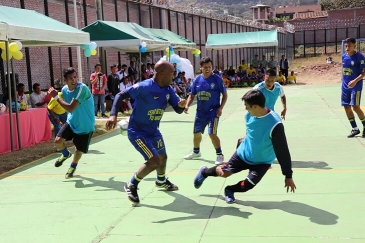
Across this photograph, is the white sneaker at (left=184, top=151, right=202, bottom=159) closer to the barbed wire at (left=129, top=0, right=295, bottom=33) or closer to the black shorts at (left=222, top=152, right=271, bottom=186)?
the black shorts at (left=222, top=152, right=271, bottom=186)

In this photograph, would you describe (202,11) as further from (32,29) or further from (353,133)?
(353,133)

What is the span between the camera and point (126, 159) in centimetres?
849

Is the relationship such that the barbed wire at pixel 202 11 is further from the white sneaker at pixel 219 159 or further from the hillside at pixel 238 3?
the hillside at pixel 238 3

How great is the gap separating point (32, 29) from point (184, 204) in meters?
Result: 5.92

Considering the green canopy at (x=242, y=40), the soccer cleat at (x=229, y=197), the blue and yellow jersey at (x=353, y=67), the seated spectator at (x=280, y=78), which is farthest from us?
the seated spectator at (x=280, y=78)

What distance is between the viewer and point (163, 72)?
216 inches

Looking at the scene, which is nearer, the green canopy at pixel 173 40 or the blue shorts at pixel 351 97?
the blue shorts at pixel 351 97

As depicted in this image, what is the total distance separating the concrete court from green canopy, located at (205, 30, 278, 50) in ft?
57.4

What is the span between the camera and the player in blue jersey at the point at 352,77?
9.23m

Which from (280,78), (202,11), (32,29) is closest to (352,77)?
(32,29)

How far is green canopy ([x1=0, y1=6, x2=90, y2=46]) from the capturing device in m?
8.95

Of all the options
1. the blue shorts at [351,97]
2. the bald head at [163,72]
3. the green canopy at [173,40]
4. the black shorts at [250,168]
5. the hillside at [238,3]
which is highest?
the hillside at [238,3]

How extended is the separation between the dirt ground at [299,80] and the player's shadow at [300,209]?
4.66 metres

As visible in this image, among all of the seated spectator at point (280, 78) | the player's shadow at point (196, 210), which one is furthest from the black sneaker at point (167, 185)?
the seated spectator at point (280, 78)
